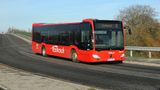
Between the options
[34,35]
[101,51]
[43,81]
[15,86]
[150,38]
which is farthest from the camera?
[150,38]

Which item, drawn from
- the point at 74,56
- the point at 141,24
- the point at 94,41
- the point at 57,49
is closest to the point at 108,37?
the point at 94,41

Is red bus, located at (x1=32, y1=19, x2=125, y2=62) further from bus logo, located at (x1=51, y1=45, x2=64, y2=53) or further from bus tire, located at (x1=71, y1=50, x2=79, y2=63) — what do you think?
bus logo, located at (x1=51, y1=45, x2=64, y2=53)

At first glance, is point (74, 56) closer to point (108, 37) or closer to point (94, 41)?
point (94, 41)

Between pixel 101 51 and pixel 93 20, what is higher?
pixel 93 20

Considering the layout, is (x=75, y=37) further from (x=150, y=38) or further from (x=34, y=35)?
(x=150, y=38)

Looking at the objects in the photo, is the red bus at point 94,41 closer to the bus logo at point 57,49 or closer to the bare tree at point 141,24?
the bus logo at point 57,49

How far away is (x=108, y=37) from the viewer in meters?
23.2

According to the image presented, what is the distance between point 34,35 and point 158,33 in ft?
73.5

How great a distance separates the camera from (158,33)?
51.8 m

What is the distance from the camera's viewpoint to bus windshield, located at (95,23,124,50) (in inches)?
908

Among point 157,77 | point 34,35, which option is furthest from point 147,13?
point 157,77

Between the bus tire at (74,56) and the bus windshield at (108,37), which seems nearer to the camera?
the bus windshield at (108,37)

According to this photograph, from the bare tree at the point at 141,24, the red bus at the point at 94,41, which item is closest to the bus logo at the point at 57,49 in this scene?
the red bus at the point at 94,41

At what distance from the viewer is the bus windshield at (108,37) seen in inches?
908
